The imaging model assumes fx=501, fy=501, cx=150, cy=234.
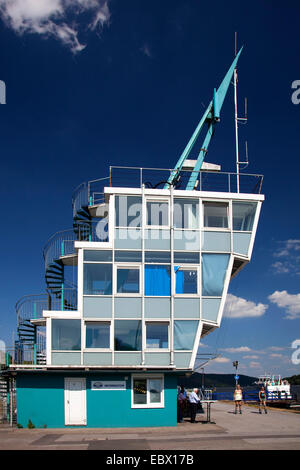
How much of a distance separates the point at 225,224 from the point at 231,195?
1.42 metres

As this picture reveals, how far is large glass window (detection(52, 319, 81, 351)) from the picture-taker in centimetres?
2175

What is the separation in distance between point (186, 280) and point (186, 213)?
125 inches

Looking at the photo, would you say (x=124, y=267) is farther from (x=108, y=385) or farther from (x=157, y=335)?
(x=108, y=385)

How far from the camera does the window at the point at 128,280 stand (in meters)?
22.5

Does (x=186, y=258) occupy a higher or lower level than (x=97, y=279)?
higher

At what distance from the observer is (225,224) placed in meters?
23.9

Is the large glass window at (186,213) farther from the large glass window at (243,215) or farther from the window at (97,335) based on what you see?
the window at (97,335)

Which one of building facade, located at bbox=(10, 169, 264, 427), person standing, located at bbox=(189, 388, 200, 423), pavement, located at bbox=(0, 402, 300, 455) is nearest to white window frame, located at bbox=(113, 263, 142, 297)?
building facade, located at bbox=(10, 169, 264, 427)

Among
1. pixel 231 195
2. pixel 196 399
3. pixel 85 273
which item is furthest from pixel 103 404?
pixel 231 195

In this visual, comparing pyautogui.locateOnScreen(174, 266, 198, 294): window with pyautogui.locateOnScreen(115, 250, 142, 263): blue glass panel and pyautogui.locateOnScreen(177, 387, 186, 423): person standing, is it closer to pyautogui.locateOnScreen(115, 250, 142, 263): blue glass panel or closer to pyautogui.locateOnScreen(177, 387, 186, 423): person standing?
pyautogui.locateOnScreen(115, 250, 142, 263): blue glass panel

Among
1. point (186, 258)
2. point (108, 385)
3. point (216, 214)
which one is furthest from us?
point (216, 214)

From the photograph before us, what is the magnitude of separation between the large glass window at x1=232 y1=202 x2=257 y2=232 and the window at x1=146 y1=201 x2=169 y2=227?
326cm

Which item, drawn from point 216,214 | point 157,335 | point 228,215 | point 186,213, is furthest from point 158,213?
point 157,335

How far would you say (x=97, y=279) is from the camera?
22484mm
